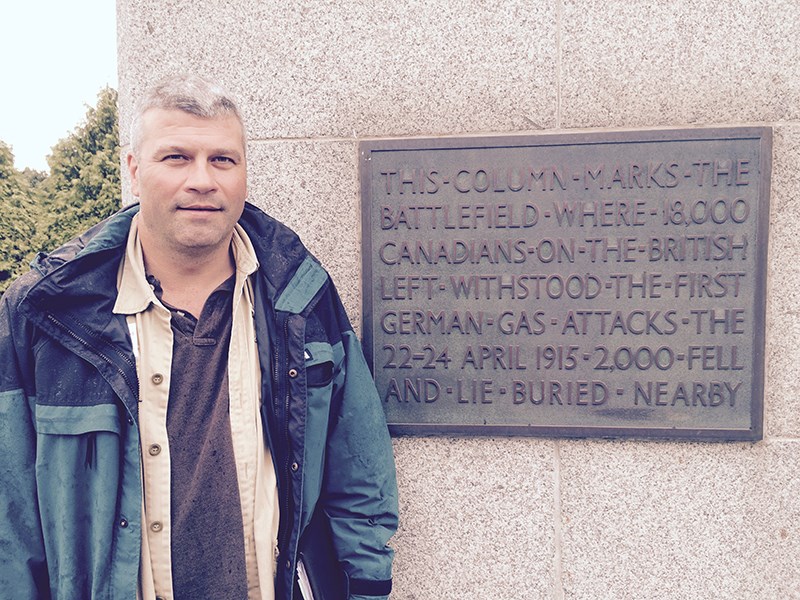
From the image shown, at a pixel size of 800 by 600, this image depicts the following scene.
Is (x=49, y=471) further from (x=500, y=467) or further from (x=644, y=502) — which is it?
(x=644, y=502)

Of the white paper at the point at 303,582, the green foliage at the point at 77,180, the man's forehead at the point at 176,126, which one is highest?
the green foliage at the point at 77,180

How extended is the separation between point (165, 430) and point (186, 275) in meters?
0.50

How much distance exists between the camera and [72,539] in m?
1.87

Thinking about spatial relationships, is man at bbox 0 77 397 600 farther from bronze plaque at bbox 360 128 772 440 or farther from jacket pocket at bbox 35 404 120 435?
bronze plaque at bbox 360 128 772 440

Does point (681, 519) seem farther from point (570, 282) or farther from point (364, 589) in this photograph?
point (364, 589)

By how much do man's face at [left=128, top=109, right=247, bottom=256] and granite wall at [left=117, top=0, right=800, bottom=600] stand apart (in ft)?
2.35

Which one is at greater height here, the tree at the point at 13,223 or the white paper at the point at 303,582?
the tree at the point at 13,223

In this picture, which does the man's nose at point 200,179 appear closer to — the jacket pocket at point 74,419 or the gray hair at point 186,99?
the gray hair at point 186,99

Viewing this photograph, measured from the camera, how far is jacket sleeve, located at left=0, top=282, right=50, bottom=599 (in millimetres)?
1851

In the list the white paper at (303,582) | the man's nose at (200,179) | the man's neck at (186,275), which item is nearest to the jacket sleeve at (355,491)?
the white paper at (303,582)

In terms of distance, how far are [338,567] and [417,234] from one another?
127 centimetres

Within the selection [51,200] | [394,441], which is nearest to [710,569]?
[394,441]

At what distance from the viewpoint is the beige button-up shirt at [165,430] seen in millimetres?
1912

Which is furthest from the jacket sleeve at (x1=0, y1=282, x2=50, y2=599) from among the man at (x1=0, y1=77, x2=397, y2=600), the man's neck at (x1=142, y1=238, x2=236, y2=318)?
the man's neck at (x1=142, y1=238, x2=236, y2=318)
